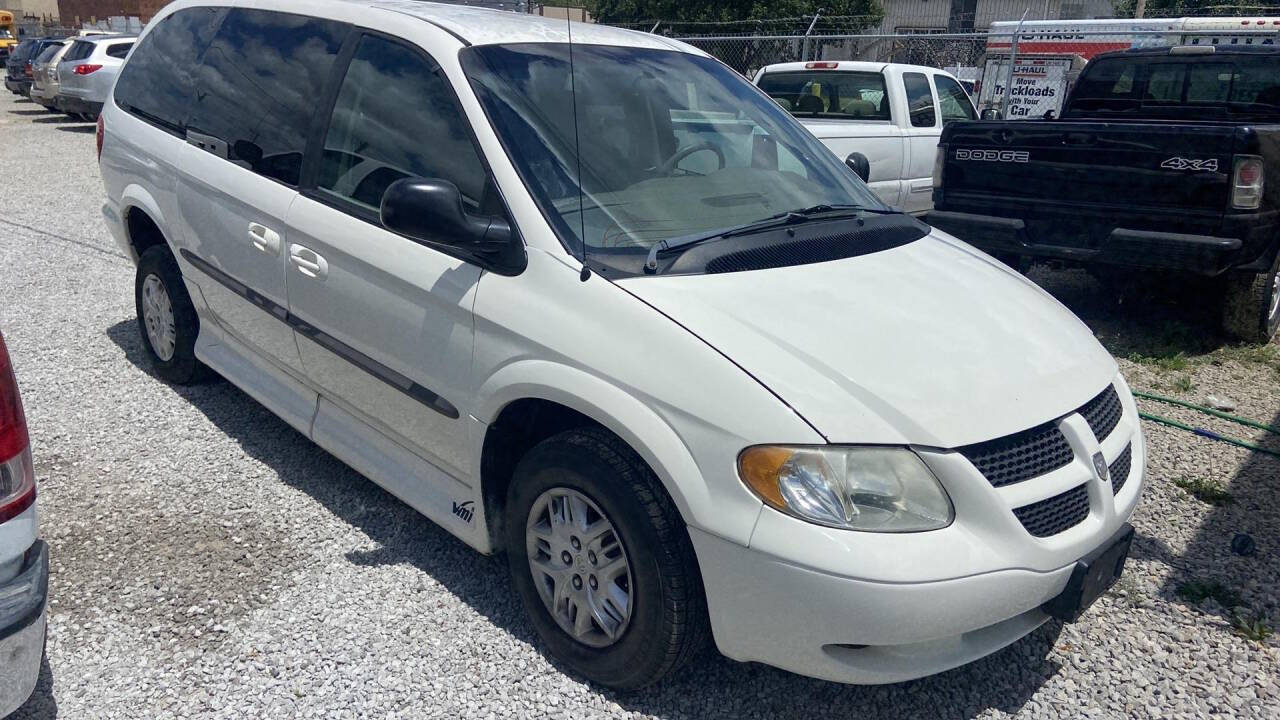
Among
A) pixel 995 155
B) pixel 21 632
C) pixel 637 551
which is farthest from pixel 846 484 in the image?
pixel 995 155

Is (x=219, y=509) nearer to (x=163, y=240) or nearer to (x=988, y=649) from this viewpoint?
(x=163, y=240)

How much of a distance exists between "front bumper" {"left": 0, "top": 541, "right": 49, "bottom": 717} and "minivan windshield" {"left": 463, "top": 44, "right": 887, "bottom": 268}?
1.59m

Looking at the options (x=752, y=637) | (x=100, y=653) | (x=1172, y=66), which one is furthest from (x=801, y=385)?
(x=1172, y=66)

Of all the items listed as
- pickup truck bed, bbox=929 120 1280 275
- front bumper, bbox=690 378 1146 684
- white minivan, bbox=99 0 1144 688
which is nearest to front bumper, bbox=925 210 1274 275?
pickup truck bed, bbox=929 120 1280 275

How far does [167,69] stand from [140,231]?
0.84 m

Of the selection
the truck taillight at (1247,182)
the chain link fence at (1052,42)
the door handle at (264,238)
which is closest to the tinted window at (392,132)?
the door handle at (264,238)

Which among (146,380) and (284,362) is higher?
(284,362)

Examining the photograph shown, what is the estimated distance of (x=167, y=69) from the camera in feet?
15.4

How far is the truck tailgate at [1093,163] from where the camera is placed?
5586 mm

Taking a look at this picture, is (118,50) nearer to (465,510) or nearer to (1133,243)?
(1133,243)

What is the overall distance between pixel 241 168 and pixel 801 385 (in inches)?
106

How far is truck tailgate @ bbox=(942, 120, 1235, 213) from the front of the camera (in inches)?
220

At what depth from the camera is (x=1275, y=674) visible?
3.06 metres

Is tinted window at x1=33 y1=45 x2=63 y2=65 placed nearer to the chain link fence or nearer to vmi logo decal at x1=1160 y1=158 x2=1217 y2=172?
the chain link fence
